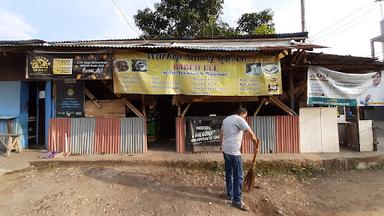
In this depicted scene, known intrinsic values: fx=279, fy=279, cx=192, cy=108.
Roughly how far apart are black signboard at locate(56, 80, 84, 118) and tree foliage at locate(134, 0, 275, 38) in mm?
10918

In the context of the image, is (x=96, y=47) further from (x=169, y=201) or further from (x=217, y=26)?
Result: (x=217, y=26)

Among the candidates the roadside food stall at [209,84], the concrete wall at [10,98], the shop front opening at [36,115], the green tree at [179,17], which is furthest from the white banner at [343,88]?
the green tree at [179,17]

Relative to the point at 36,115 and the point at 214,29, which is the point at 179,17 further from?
the point at 36,115

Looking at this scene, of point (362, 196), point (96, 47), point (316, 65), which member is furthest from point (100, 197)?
point (316, 65)

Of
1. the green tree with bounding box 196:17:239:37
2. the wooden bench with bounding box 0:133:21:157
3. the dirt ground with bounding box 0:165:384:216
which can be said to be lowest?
the dirt ground with bounding box 0:165:384:216

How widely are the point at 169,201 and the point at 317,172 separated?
4123mm

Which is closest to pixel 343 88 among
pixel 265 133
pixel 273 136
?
pixel 273 136

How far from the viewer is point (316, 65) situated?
8.12 meters


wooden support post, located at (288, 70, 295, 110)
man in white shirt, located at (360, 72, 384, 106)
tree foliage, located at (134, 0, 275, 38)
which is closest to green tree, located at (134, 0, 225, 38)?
tree foliage, located at (134, 0, 275, 38)

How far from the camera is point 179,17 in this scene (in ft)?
60.5

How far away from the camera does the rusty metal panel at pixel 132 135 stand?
26.0 feet

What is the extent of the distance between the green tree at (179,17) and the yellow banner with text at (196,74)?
10669 mm

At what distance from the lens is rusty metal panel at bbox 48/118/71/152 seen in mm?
7898

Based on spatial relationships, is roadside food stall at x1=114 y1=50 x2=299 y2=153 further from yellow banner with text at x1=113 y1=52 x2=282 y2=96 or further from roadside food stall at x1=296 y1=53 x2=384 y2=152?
roadside food stall at x1=296 y1=53 x2=384 y2=152
